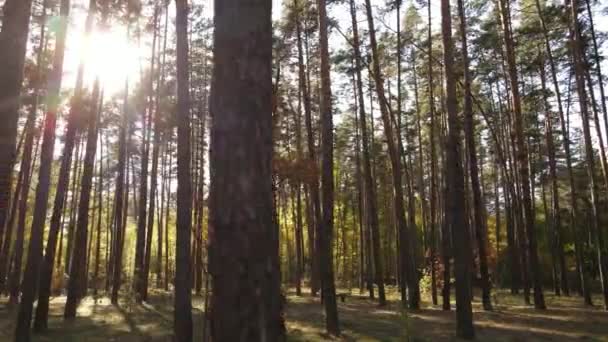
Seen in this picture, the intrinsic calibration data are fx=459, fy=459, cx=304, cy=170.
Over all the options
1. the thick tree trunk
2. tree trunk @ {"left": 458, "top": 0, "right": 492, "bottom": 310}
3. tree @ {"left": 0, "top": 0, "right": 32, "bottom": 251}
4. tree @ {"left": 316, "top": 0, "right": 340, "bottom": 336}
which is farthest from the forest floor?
tree @ {"left": 0, "top": 0, "right": 32, "bottom": 251}

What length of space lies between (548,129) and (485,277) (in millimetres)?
7262

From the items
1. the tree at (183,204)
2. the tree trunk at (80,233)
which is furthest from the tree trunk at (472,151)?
the tree trunk at (80,233)

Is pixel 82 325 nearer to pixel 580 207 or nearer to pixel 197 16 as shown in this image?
pixel 197 16

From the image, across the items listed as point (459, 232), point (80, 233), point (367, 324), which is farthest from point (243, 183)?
point (80, 233)

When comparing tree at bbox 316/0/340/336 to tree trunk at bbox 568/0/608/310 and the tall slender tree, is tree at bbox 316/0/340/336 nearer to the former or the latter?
the tall slender tree

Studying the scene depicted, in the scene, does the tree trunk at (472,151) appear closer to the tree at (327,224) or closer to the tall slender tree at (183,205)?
the tree at (327,224)

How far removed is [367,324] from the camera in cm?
1092

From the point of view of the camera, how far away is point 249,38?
6.02 ft

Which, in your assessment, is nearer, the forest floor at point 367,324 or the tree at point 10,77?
the tree at point 10,77

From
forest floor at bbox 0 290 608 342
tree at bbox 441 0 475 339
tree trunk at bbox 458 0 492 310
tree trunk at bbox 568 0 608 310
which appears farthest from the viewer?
tree trunk at bbox 568 0 608 310

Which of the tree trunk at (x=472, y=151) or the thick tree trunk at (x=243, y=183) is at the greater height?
the tree trunk at (x=472, y=151)

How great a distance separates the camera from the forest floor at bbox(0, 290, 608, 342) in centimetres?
938

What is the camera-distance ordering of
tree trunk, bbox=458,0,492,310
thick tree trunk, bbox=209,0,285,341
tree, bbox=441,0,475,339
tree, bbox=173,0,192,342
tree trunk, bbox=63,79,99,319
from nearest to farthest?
thick tree trunk, bbox=209,0,285,341 < tree, bbox=173,0,192,342 < tree, bbox=441,0,475,339 < tree trunk, bbox=63,79,99,319 < tree trunk, bbox=458,0,492,310

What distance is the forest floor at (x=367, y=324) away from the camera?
938 cm
